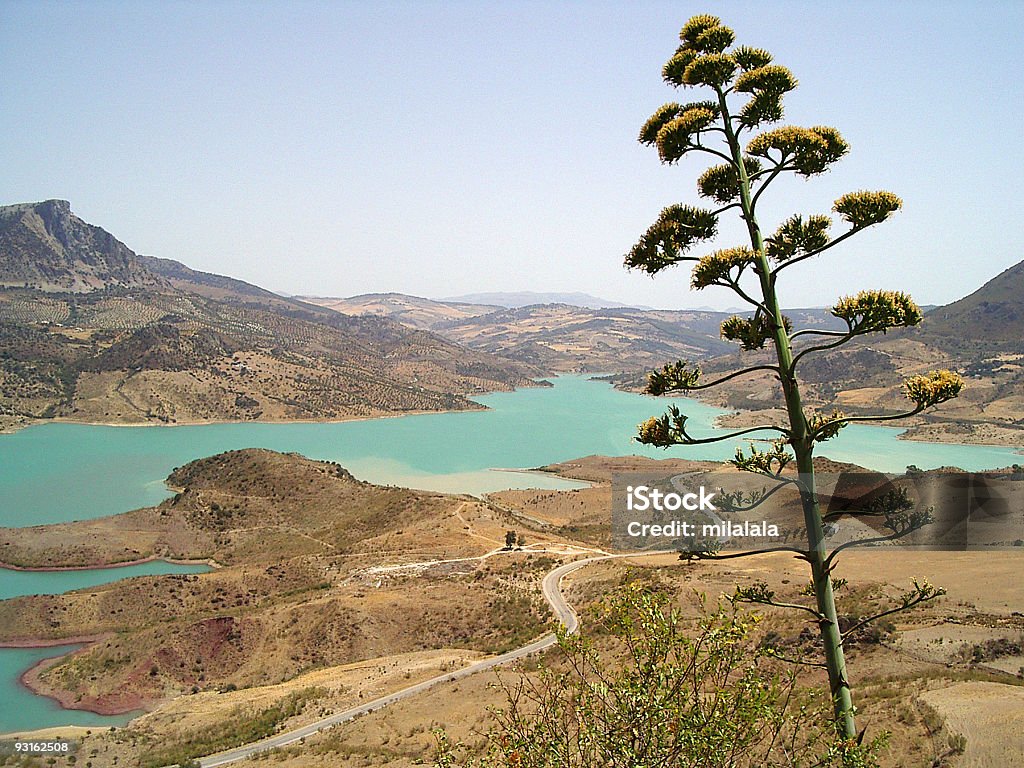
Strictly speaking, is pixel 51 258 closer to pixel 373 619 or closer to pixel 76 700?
pixel 76 700

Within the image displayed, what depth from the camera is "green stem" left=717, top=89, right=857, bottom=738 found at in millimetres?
4023

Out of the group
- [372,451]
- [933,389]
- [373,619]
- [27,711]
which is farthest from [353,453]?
[933,389]

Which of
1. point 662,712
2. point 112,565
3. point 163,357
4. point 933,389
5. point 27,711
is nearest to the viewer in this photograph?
point 933,389

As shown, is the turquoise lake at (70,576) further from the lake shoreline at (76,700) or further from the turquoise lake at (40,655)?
the lake shoreline at (76,700)

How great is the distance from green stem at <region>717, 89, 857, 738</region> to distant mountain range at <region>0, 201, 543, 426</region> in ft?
342

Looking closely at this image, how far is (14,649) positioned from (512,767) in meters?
35.6

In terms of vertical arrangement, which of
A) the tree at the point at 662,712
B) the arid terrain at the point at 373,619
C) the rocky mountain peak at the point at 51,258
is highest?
the rocky mountain peak at the point at 51,258

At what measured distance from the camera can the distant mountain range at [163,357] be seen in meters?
98.8

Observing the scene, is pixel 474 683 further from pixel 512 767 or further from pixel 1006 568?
pixel 1006 568

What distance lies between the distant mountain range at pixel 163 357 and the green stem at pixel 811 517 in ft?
342

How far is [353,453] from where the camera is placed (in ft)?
272

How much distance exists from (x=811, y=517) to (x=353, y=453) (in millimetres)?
82217

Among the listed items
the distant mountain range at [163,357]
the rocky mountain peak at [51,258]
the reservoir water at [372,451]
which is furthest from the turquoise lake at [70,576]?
the rocky mountain peak at [51,258]

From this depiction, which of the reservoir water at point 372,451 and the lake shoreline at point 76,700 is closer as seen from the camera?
the lake shoreline at point 76,700
